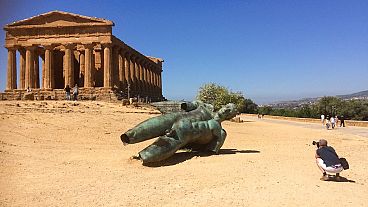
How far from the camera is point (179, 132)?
1143 centimetres

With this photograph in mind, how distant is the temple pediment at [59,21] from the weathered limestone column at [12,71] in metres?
3.32

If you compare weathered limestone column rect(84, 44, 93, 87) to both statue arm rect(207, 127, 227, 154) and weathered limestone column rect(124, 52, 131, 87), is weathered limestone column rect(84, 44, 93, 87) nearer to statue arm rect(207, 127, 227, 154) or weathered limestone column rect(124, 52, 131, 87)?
weathered limestone column rect(124, 52, 131, 87)

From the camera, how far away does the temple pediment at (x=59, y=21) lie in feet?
141

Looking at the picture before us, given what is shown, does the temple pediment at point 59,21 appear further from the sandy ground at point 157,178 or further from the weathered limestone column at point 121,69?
the sandy ground at point 157,178

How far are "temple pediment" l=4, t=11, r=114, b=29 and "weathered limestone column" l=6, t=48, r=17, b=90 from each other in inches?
131

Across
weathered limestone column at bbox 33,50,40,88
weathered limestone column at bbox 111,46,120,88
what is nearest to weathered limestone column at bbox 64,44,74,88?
weathered limestone column at bbox 33,50,40,88

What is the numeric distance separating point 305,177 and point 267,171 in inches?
38.1

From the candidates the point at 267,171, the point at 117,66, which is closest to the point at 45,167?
the point at 267,171

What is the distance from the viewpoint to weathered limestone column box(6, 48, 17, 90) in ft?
145

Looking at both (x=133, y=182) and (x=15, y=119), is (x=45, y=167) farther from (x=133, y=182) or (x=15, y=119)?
(x=15, y=119)

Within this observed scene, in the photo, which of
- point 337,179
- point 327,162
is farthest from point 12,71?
point 337,179

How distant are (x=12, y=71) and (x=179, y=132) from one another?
127 ft

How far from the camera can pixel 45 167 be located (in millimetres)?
10875

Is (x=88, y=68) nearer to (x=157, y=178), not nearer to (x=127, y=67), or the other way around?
(x=127, y=67)
